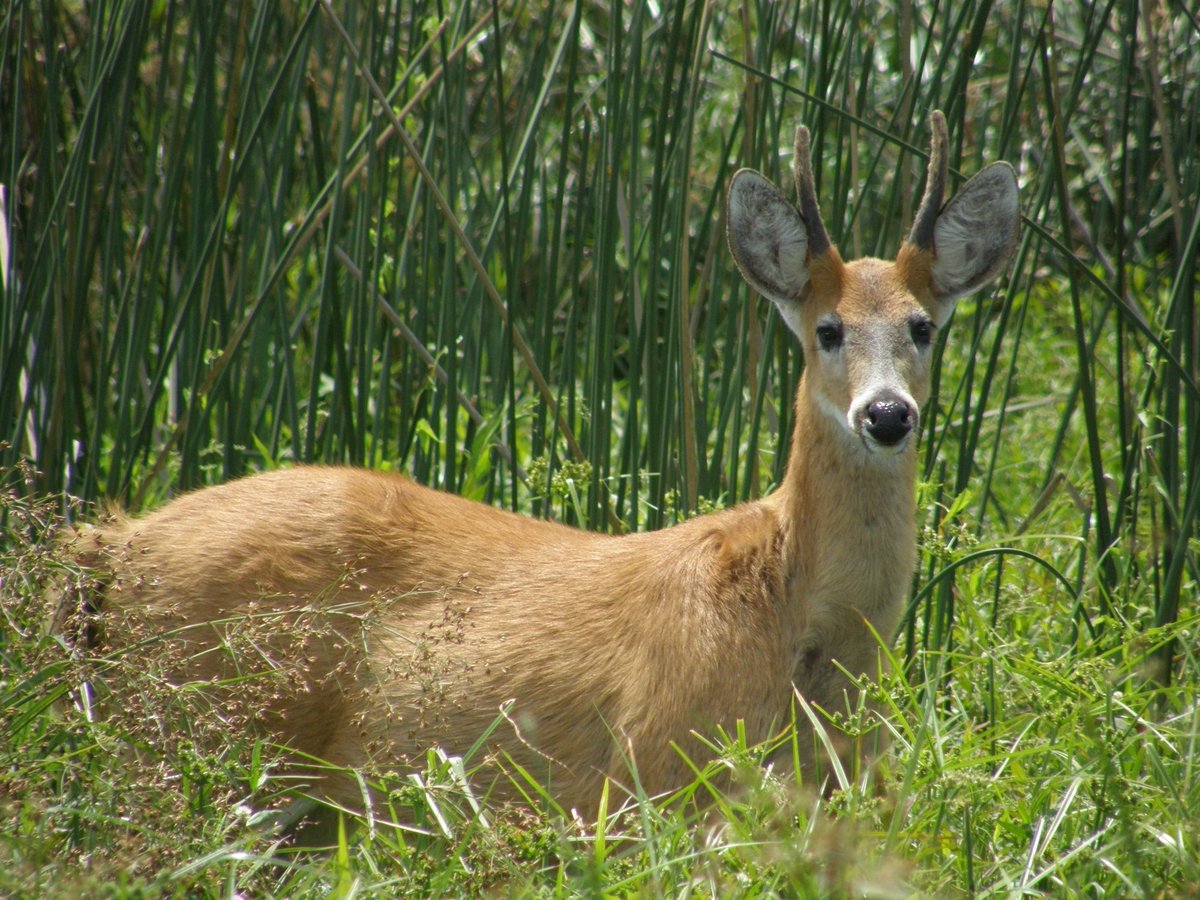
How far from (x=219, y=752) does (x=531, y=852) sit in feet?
2.48

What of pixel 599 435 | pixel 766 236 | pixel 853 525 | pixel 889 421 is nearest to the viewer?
pixel 889 421

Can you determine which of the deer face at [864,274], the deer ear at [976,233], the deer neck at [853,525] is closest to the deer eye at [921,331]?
the deer face at [864,274]

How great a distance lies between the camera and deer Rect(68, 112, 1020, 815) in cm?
328

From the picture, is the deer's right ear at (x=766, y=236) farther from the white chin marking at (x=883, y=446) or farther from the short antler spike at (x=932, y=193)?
the white chin marking at (x=883, y=446)

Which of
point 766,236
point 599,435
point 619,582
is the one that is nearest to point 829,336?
point 766,236

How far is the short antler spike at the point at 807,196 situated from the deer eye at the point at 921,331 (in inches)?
12.0

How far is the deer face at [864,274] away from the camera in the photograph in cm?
340

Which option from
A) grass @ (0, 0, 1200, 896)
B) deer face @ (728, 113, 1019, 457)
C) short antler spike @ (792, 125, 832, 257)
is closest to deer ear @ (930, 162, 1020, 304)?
deer face @ (728, 113, 1019, 457)

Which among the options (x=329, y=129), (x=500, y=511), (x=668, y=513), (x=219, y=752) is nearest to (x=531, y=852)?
(x=219, y=752)

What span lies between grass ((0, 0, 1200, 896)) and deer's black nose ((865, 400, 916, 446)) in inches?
16.1

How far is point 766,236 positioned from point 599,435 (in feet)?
3.24

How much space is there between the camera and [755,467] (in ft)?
15.0

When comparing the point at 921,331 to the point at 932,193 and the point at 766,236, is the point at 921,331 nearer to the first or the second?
the point at 932,193

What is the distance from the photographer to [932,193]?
11.4 ft
